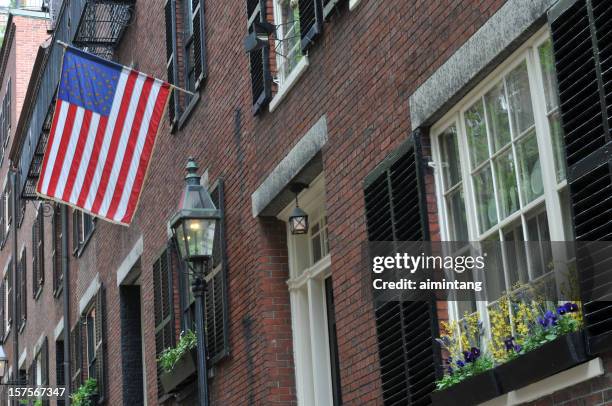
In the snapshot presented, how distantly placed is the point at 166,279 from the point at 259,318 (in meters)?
3.64

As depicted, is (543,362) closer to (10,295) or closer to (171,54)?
(171,54)

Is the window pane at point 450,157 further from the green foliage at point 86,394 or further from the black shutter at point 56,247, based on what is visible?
the black shutter at point 56,247

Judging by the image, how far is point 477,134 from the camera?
340 inches

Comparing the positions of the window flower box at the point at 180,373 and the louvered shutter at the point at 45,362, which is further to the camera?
the louvered shutter at the point at 45,362

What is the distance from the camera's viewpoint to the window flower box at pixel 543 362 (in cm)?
691

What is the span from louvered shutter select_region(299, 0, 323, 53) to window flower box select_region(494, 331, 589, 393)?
4518mm

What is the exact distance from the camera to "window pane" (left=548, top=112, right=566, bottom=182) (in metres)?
7.57

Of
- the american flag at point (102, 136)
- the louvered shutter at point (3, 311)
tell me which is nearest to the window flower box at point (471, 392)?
the american flag at point (102, 136)

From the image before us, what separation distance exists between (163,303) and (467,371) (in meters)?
8.36

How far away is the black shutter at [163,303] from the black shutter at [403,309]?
614 cm

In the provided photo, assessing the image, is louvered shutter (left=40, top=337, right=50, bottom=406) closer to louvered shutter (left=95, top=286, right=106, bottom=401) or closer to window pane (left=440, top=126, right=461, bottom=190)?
louvered shutter (left=95, top=286, right=106, bottom=401)

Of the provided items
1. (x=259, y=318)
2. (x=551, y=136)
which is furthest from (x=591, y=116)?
(x=259, y=318)

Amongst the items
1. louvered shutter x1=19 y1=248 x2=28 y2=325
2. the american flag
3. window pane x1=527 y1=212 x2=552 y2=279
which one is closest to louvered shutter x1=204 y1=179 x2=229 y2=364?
the american flag

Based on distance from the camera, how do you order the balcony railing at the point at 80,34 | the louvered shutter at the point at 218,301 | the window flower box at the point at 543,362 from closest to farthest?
1. the window flower box at the point at 543,362
2. the louvered shutter at the point at 218,301
3. the balcony railing at the point at 80,34
